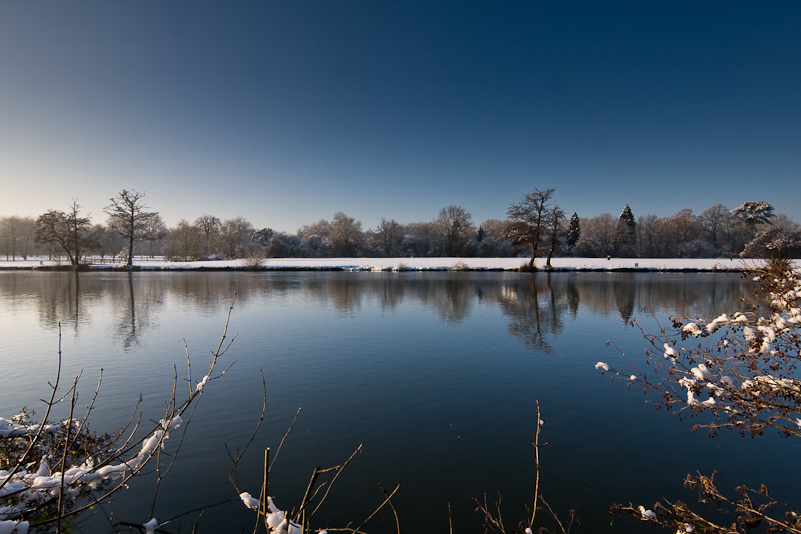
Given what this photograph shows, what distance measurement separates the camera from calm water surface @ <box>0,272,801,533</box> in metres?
4.67

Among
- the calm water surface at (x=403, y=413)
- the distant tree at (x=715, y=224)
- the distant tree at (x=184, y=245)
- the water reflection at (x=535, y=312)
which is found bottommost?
the calm water surface at (x=403, y=413)

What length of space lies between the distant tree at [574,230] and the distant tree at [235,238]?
190 feet

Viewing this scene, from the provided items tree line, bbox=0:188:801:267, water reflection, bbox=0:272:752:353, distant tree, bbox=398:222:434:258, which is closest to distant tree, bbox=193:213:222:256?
tree line, bbox=0:188:801:267

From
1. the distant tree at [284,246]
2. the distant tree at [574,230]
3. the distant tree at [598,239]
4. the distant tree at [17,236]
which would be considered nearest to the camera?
the distant tree at [598,239]

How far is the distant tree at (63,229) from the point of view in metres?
46.7

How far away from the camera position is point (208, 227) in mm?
73750

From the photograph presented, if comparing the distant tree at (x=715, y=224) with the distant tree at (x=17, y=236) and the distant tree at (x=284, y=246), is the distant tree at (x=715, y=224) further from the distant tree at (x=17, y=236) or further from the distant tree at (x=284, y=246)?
the distant tree at (x=17, y=236)

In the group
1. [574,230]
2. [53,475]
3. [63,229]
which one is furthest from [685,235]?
[63,229]

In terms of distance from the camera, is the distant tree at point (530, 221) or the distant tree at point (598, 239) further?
the distant tree at point (598, 239)

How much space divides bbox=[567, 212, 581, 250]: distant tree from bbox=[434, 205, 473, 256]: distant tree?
18.4 meters

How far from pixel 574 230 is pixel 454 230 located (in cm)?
2617

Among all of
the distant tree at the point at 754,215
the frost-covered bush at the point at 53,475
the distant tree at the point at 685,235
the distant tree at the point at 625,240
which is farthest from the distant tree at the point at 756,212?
the frost-covered bush at the point at 53,475

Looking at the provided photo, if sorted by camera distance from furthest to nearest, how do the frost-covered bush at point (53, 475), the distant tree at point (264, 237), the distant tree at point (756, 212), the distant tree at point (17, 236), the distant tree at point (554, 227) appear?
the distant tree at point (17, 236) < the distant tree at point (264, 237) < the distant tree at point (756, 212) < the distant tree at point (554, 227) < the frost-covered bush at point (53, 475)

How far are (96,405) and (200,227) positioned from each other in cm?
7391
